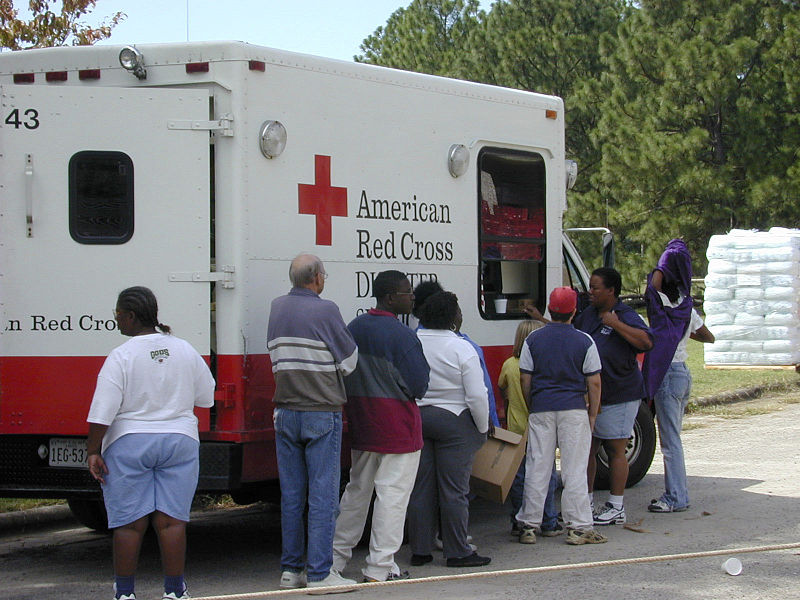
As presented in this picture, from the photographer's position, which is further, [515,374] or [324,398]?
[515,374]

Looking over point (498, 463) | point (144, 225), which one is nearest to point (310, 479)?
point (498, 463)

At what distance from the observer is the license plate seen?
6441 mm

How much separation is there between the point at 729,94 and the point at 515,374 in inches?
729

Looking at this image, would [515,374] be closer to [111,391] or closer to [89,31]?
[111,391]

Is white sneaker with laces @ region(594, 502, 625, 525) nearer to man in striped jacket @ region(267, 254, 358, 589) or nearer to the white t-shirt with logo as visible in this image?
man in striped jacket @ region(267, 254, 358, 589)

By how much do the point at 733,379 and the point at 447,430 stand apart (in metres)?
10.6

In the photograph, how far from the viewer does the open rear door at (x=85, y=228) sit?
21.1 ft

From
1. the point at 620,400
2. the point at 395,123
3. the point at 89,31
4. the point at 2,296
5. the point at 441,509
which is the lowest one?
the point at 441,509

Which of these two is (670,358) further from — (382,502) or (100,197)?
(100,197)

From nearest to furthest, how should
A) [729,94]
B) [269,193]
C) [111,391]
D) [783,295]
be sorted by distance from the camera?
1. [111,391]
2. [269,193]
3. [783,295]
4. [729,94]

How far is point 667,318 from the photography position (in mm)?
8312

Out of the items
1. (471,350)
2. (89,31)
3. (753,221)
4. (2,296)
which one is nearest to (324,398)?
(471,350)

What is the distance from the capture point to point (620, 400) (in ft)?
25.8

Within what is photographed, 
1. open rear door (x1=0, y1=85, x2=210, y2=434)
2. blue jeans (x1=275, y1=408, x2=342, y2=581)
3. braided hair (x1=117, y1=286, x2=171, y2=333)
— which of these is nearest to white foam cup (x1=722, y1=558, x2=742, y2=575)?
blue jeans (x1=275, y1=408, x2=342, y2=581)
